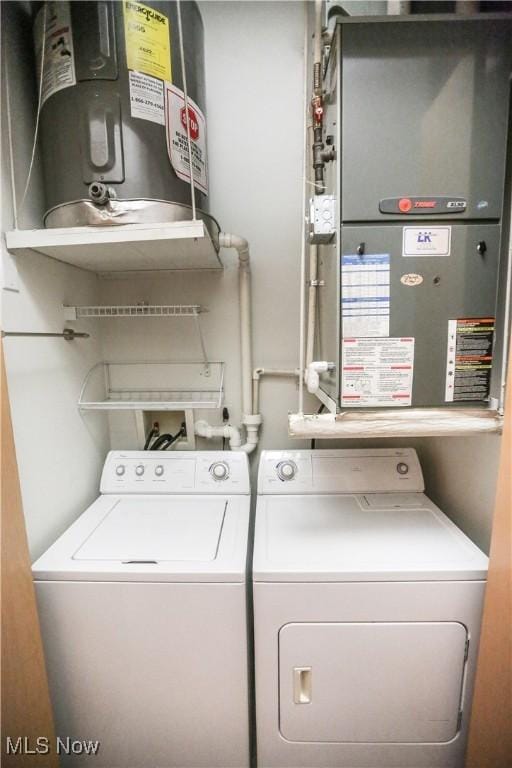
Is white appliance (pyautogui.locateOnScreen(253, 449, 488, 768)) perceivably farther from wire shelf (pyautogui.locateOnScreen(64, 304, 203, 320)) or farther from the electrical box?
wire shelf (pyautogui.locateOnScreen(64, 304, 203, 320))

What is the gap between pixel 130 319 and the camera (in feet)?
5.47

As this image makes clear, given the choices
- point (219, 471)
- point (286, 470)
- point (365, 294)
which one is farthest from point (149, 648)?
point (365, 294)

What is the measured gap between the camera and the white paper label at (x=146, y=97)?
3.24 ft

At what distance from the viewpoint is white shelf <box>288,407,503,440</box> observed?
3.08 ft

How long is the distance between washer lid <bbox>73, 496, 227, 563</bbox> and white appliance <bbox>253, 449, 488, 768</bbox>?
0.22m

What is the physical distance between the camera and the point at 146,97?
3.28 feet

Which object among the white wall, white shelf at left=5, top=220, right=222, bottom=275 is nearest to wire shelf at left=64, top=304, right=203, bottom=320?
the white wall

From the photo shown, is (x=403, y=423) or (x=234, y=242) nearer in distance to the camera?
(x=403, y=423)

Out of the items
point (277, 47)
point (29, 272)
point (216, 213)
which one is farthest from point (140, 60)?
point (277, 47)

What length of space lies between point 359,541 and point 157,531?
72 cm

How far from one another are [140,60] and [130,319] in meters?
0.98

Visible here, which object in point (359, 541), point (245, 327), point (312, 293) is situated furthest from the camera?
point (245, 327)

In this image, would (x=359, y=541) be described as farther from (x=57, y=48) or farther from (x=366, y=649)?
(x=57, y=48)

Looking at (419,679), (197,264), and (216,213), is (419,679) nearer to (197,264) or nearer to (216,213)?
(197,264)
